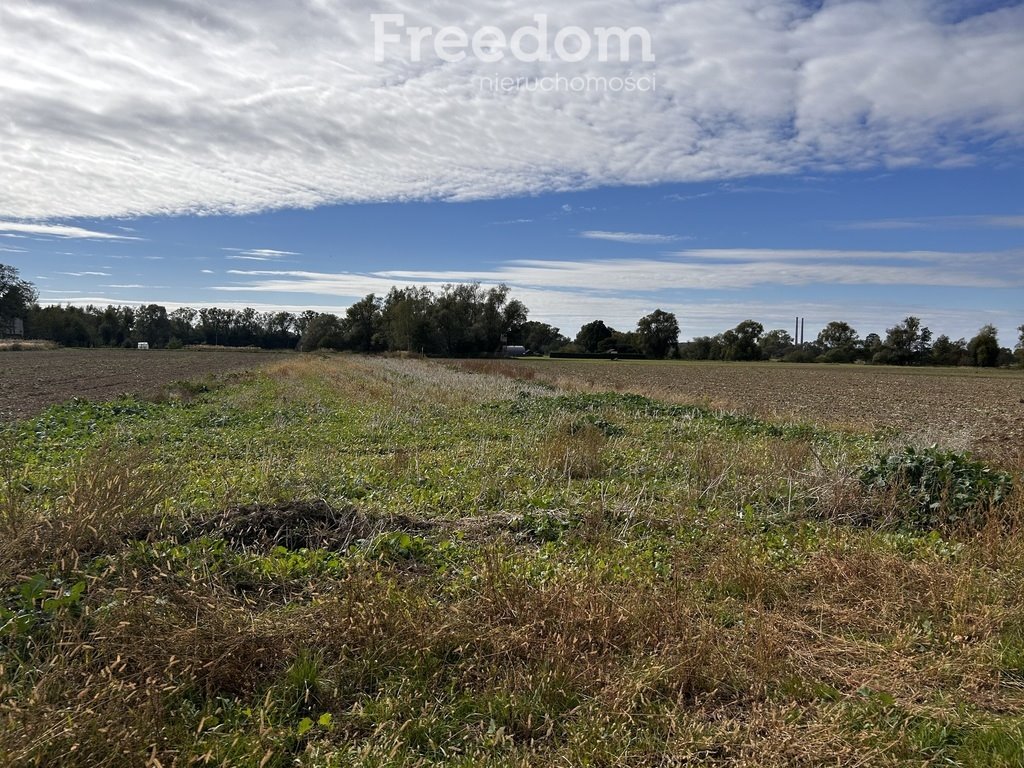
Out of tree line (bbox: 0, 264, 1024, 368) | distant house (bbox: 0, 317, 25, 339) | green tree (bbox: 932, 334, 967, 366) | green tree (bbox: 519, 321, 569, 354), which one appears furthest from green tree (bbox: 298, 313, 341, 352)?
green tree (bbox: 932, 334, 967, 366)

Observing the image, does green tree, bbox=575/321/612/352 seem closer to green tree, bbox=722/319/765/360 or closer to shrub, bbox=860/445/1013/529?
green tree, bbox=722/319/765/360

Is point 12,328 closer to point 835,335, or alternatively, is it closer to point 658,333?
point 658,333

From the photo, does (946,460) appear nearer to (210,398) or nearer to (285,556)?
(285,556)

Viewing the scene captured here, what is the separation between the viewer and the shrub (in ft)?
20.3

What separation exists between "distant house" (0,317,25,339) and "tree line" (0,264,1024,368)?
802mm

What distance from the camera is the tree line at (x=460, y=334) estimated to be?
94250mm

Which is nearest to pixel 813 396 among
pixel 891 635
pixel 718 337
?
pixel 891 635

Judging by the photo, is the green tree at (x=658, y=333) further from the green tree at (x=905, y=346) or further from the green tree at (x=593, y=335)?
the green tree at (x=905, y=346)

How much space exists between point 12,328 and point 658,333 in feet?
379

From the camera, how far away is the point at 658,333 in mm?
115812

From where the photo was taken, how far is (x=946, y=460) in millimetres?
6988

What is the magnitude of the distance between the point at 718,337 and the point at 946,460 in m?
115

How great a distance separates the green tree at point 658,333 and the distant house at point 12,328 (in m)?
111

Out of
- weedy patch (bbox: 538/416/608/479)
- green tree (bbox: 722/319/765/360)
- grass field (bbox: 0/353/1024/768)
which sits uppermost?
green tree (bbox: 722/319/765/360)
